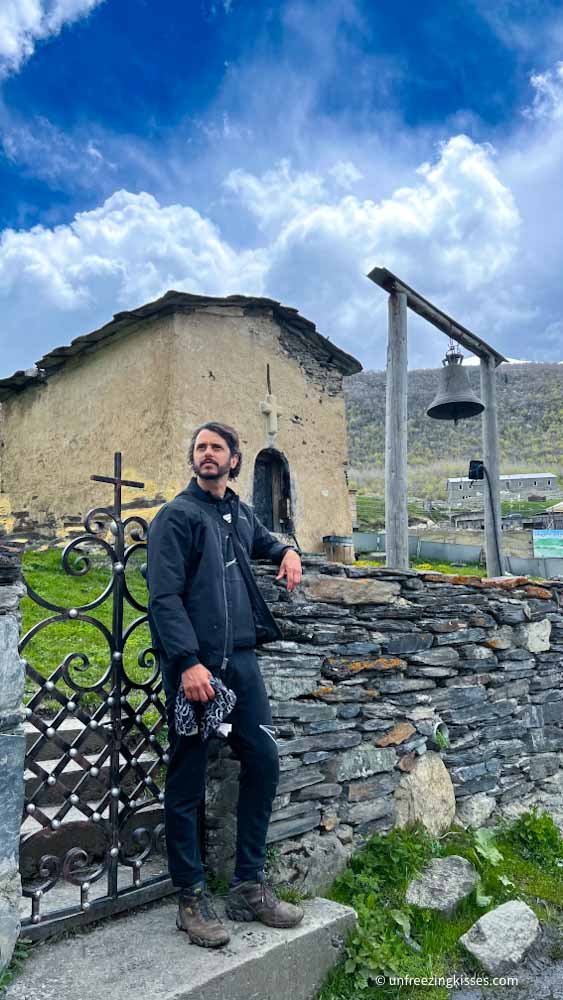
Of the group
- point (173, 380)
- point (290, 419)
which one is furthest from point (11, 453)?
point (290, 419)

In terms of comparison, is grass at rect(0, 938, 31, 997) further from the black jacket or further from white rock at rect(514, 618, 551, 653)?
white rock at rect(514, 618, 551, 653)

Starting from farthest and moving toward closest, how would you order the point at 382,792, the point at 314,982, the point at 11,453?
the point at 11,453
the point at 382,792
the point at 314,982

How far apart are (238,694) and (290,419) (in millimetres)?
8398

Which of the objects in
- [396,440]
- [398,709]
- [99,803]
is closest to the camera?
[99,803]

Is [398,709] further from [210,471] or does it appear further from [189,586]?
[210,471]

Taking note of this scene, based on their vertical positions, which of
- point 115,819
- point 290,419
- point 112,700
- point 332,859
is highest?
point 290,419

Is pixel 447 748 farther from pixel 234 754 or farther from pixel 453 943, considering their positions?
pixel 234 754

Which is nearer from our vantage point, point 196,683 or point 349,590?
point 196,683

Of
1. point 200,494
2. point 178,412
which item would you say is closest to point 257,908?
point 200,494

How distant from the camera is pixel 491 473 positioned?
6164 millimetres

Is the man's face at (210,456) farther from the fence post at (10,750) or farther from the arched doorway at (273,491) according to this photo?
the arched doorway at (273,491)

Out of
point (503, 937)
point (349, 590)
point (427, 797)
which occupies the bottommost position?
point (503, 937)

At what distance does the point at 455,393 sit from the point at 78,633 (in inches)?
156

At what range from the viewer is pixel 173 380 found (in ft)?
30.4
